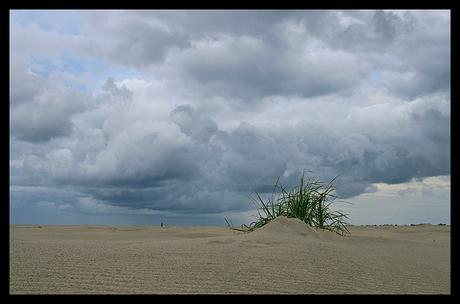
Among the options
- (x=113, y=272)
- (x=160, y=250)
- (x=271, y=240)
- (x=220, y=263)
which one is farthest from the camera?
(x=271, y=240)

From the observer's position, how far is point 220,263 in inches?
109
